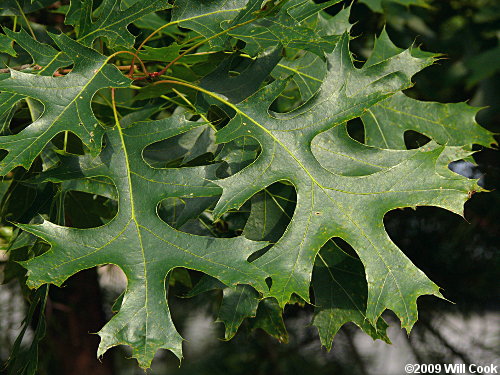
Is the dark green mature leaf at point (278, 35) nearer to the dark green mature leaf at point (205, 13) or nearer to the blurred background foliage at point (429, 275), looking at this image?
the dark green mature leaf at point (205, 13)

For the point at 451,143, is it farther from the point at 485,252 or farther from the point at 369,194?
the point at 485,252

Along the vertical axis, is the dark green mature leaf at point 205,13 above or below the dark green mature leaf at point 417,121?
above

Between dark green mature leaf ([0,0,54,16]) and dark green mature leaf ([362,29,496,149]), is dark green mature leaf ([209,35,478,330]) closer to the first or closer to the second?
dark green mature leaf ([362,29,496,149])

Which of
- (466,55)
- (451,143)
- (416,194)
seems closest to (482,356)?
(466,55)

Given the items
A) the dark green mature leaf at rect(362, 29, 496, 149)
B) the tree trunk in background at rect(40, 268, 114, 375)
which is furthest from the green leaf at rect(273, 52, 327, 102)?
the tree trunk in background at rect(40, 268, 114, 375)

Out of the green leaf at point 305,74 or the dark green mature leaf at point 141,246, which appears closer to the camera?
the dark green mature leaf at point 141,246

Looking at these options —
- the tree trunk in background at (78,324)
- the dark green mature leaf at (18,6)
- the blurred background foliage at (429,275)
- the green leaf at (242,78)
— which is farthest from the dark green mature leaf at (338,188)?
the tree trunk in background at (78,324)

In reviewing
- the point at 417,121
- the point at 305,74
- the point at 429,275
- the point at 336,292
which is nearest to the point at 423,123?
the point at 417,121
